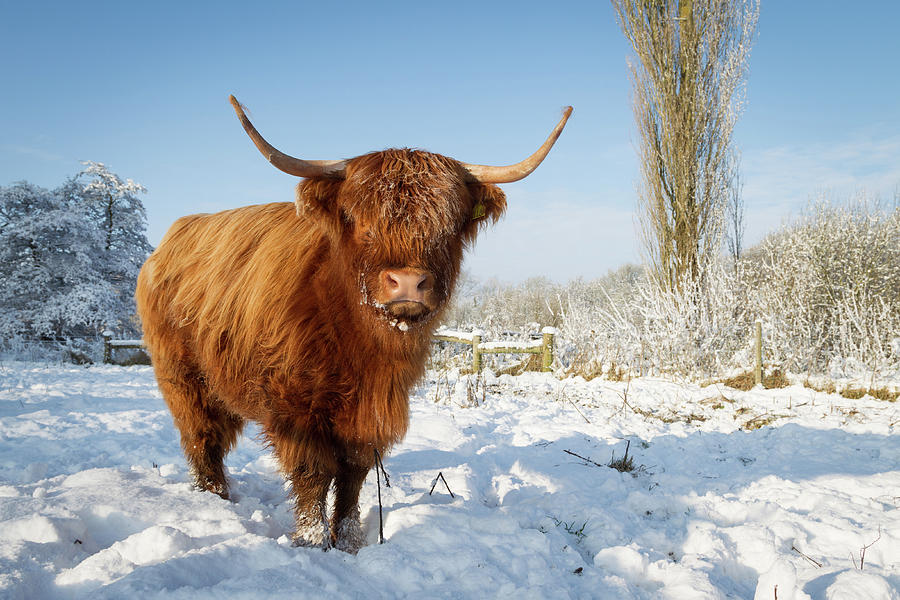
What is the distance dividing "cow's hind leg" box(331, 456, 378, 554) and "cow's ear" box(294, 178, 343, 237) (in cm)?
117

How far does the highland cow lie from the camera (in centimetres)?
220

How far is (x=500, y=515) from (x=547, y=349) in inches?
327

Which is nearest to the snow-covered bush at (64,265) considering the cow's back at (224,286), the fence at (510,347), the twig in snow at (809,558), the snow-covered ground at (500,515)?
the fence at (510,347)

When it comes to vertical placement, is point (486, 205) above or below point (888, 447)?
above

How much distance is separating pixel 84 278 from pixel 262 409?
70.9 feet

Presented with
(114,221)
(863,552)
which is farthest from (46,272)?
(863,552)

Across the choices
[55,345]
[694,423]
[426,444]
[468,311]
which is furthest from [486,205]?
[468,311]

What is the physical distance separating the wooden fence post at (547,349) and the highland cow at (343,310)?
8.06 meters

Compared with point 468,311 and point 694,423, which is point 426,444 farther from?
point 468,311

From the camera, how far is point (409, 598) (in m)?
1.74

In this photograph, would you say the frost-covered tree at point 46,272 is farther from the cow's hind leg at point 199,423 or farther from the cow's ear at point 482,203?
the cow's ear at point 482,203

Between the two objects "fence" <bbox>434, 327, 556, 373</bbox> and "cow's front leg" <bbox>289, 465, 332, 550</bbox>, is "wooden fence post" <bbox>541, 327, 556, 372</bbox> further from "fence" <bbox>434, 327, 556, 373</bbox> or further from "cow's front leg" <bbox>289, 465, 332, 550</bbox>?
"cow's front leg" <bbox>289, 465, 332, 550</bbox>

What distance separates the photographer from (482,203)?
2.71m

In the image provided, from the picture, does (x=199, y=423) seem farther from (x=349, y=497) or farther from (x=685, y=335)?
(x=685, y=335)
